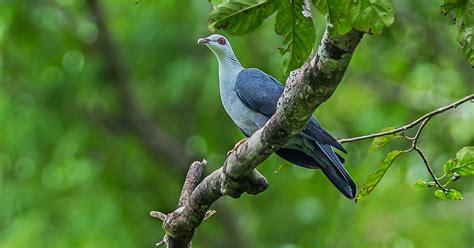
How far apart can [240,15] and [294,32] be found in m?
0.13

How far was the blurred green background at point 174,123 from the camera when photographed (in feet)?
26.6

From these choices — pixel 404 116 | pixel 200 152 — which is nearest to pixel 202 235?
pixel 200 152

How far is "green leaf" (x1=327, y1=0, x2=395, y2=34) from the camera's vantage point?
6.77ft

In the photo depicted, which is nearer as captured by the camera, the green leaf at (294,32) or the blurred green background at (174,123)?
the green leaf at (294,32)

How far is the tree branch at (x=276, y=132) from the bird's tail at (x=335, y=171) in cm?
50

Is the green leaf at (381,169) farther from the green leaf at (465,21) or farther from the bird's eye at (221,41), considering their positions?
the bird's eye at (221,41)

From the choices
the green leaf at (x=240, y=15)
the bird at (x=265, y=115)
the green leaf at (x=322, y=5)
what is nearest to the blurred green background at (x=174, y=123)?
the bird at (x=265, y=115)

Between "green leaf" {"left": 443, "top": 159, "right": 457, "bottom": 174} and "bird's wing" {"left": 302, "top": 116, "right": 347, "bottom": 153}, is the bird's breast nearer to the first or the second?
"bird's wing" {"left": 302, "top": 116, "right": 347, "bottom": 153}

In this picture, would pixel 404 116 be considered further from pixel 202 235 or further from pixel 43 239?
pixel 43 239

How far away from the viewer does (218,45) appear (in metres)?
5.04

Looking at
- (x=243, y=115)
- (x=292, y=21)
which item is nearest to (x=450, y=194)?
(x=292, y=21)

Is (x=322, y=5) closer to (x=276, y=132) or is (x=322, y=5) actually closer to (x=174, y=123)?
(x=276, y=132)

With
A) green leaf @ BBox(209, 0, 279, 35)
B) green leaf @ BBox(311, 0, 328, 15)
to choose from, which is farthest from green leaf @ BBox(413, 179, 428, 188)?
green leaf @ BBox(311, 0, 328, 15)

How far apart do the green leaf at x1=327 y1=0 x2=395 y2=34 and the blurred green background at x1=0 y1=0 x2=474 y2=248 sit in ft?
17.9
